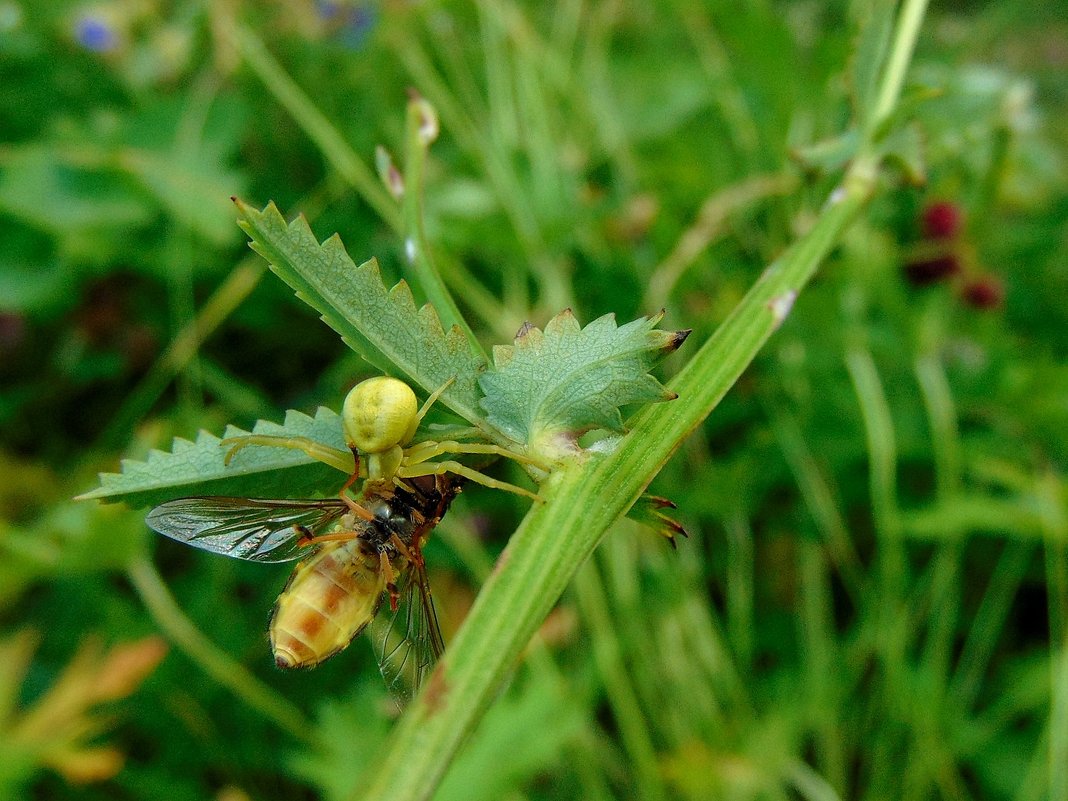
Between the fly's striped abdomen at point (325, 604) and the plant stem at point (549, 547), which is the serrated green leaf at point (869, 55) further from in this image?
the fly's striped abdomen at point (325, 604)

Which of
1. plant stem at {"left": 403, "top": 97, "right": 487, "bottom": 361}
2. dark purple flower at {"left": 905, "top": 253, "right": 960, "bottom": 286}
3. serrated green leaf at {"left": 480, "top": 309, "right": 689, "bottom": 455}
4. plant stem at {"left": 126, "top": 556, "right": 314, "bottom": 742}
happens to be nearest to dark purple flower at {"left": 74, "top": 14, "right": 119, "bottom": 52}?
plant stem at {"left": 126, "top": 556, "right": 314, "bottom": 742}

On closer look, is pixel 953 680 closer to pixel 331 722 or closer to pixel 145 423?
pixel 331 722

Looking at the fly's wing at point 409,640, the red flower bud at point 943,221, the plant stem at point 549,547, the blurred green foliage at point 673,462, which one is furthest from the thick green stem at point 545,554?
the red flower bud at point 943,221

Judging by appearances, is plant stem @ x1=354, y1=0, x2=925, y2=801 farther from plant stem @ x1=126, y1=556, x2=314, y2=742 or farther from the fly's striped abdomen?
plant stem @ x1=126, y1=556, x2=314, y2=742

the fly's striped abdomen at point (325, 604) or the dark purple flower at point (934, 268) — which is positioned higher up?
the dark purple flower at point (934, 268)

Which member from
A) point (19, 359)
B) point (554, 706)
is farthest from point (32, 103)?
point (554, 706)
